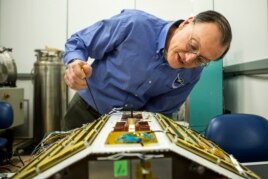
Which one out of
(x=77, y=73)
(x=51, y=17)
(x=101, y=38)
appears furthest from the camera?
(x=51, y=17)

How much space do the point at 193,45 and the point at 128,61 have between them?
12.0 inches

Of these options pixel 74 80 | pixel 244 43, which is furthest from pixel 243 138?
pixel 244 43

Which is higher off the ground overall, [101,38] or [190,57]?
[101,38]

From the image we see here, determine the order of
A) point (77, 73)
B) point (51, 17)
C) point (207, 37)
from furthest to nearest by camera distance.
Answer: point (51, 17) < point (207, 37) < point (77, 73)

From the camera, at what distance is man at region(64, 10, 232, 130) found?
112 centimetres

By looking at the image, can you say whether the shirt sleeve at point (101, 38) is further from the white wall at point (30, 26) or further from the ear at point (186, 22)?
the white wall at point (30, 26)

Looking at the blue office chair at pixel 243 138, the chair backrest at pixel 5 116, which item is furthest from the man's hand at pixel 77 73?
the chair backrest at pixel 5 116

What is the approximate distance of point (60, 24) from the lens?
3930 millimetres

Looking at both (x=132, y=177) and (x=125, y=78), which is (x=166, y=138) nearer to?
(x=132, y=177)

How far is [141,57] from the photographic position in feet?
4.06

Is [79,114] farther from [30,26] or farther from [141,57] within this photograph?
[30,26]

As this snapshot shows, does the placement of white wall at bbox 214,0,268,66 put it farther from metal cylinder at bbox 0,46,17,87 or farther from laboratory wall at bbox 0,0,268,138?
metal cylinder at bbox 0,46,17,87

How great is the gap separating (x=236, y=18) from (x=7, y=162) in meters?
3.23

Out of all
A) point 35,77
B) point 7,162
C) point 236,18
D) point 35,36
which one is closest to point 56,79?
point 35,77
